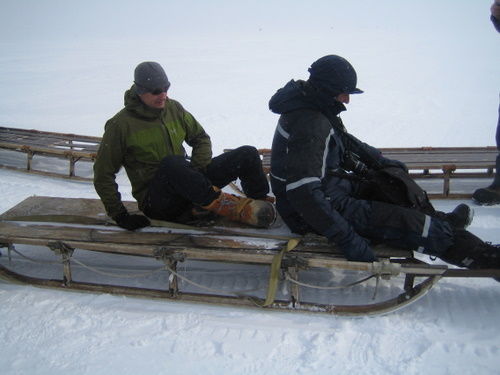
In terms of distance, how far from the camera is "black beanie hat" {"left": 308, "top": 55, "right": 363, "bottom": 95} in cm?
292

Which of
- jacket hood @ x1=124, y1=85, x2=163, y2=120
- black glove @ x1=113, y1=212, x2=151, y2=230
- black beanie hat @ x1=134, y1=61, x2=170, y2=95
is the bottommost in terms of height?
black glove @ x1=113, y1=212, x2=151, y2=230

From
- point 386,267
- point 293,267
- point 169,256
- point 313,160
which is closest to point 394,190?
point 386,267

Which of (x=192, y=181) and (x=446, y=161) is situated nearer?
(x=192, y=181)

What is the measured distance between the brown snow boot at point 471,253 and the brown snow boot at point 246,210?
1.18 meters

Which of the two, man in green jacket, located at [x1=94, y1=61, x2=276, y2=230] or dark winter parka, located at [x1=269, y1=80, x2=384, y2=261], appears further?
man in green jacket, located at [x1=94, y1=61, x2=276, y2=230]

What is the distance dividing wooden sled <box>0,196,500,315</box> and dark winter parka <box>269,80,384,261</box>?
0.19 m

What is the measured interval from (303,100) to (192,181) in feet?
3.16

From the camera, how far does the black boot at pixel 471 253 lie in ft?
9.91

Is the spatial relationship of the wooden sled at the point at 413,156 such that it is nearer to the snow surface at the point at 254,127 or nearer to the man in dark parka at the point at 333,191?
the snow surface at the point at 254,127

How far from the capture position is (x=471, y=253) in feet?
9.97

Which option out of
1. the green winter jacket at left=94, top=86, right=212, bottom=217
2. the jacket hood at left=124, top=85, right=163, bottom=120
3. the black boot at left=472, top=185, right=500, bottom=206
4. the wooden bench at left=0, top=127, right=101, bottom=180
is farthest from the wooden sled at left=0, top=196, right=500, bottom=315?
the wooden bench at left=0, top=127, right=101, bottom=180

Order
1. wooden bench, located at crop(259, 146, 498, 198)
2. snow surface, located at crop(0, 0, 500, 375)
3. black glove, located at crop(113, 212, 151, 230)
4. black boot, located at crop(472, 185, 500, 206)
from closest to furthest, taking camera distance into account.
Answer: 1. snow surface, located at crop(0, 0, 500, 375)
2. black glove, located at crop(113, 212, 151, 230)
3. black boot, located at crop(472, 185, 500, 206)
4. wooden bench, located at crop(259, 146, 498, 198)

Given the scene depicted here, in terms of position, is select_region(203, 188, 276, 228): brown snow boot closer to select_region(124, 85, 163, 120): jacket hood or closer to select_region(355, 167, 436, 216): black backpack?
select_region(355, 167, 436, 216): black backpack

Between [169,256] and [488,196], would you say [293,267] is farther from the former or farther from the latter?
[488,196]
